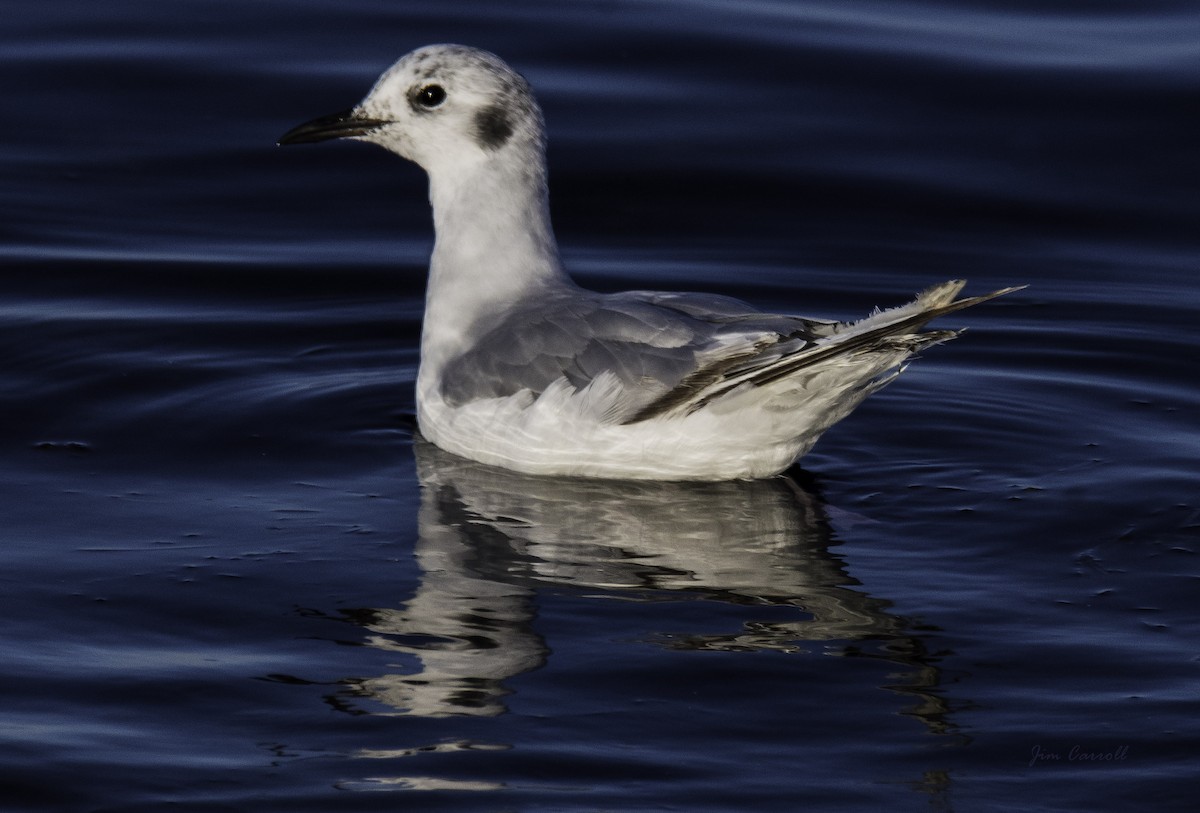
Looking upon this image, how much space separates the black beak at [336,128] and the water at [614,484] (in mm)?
1112

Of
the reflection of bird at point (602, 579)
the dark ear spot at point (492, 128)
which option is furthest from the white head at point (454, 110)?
the reflection of bird at point (602, 579)

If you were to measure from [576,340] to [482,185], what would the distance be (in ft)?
3.66

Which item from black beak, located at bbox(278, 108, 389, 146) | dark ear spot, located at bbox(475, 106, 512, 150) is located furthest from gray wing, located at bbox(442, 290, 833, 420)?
black beak, located at bbox(278, 108, 389, 146)

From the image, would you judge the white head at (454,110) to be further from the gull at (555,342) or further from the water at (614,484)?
the water at (614,484)

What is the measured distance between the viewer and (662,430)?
24.5ft

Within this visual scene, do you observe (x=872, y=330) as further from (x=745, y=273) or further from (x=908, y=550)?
(x=745, y=273)

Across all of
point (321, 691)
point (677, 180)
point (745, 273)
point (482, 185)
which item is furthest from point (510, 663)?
point (677, 180)

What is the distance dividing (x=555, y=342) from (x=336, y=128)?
158 centimetres

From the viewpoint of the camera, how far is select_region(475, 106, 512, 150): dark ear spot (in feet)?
27.1

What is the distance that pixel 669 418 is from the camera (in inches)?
291

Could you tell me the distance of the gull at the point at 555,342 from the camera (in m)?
7.07

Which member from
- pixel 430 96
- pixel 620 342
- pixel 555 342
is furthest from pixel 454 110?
pixel 620 342
